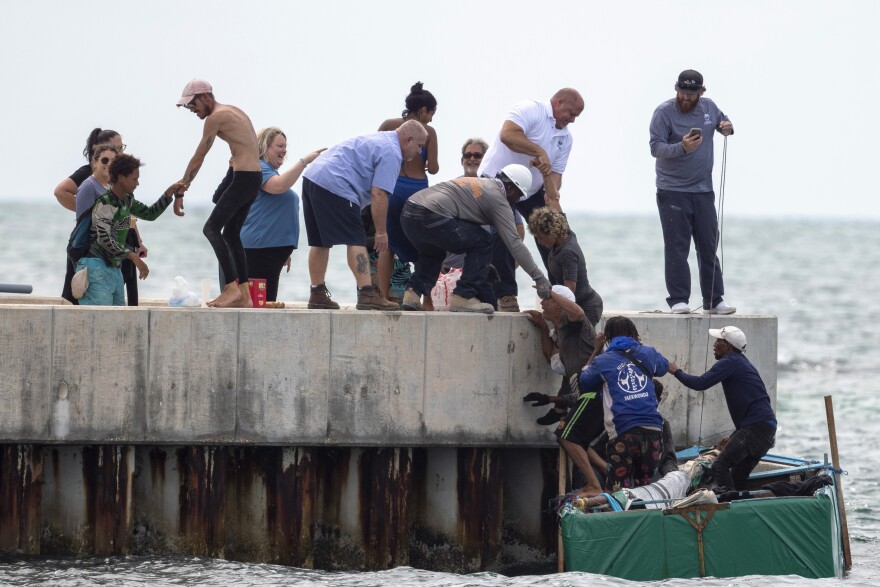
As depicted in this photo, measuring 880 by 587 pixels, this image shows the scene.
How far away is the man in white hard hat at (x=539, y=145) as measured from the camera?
12617mm

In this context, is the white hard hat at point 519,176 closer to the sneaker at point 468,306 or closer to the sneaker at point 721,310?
the sneaker at point 468,306

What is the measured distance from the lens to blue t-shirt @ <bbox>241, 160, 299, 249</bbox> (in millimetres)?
13305

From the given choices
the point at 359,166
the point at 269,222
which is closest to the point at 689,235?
the point at 359,166

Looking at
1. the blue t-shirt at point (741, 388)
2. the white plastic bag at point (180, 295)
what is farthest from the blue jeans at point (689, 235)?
the white plastic bag at point (180, 295)

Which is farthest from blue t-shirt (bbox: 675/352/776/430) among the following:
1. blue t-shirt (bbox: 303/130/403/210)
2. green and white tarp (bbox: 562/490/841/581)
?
blue t-shirt (bbox: 303/130/403/210)

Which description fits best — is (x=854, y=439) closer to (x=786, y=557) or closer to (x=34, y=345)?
(x=786, y=557)

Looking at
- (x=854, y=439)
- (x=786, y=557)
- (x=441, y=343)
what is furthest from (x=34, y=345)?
(x=854, y=439)

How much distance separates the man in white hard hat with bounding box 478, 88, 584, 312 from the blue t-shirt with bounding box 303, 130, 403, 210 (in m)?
1.09

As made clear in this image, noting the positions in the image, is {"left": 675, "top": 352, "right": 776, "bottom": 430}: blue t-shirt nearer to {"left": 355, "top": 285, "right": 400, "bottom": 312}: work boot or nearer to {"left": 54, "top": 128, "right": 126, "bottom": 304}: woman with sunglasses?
{"left": 355, "top": 285, "right": 400, "bottom": 312}: work boot

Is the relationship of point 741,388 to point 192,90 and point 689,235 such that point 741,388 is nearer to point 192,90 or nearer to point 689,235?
point 689,235

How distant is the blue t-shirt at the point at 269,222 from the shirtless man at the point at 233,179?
102cm

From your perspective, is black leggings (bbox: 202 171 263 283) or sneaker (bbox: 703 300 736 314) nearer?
black leggings (bbox: 202 171 263 283)

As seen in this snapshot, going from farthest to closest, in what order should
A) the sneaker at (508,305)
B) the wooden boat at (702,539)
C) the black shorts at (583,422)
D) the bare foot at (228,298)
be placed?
1. the sneaker at (508,305)
2. the bare foot at (228,298)
3. the black shorts at (583,422)
4. the wooden boat at (702,539)

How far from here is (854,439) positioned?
2280cm
